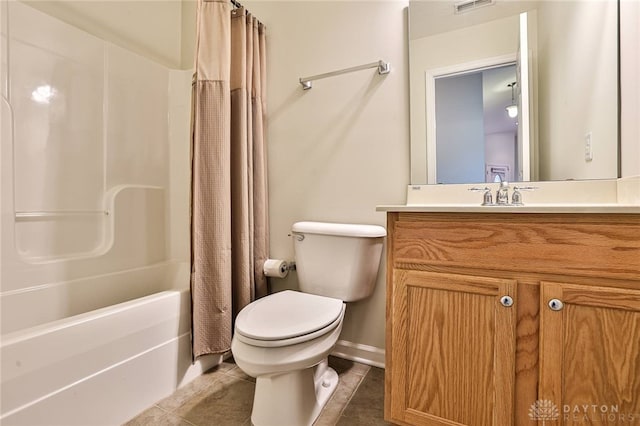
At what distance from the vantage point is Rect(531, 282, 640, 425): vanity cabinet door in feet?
2.38

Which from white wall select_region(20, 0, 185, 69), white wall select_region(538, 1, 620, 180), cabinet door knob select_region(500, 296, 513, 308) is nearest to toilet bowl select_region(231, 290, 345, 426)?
cabinet door knob select_region(500, 296, 513, 308)

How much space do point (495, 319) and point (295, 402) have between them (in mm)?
782

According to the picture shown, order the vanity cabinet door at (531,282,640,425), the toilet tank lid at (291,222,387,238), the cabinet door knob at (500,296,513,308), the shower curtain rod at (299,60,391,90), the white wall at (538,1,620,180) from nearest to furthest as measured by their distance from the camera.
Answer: the vanity cabinet door at (531,282,640,425), the cabinet door knob at (500,296,513,308), the white wall at (538,1,620,180), the toilet tank lid at (291,222,387,238), the shower curtain rod at (299,60,391,90)

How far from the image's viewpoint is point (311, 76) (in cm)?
168

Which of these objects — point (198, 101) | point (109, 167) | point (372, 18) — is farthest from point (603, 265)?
point (109, 167)

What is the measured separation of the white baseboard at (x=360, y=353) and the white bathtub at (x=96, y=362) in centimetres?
74

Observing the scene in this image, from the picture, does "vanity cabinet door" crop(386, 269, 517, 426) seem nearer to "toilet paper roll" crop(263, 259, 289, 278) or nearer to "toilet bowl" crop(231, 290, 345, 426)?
"toilet bowl" crop(231, 290, 345, 426)

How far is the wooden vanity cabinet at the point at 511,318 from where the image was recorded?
740mm

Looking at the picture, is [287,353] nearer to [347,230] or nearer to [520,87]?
[347,230]

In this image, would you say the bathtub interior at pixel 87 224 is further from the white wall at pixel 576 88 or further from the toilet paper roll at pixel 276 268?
the white wall at pixel 576 88

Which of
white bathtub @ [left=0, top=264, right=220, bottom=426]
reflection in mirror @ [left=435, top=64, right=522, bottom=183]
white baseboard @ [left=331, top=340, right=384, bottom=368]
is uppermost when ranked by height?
reflection in mirror @ [left=435, top=64, right=522, bottom=183]

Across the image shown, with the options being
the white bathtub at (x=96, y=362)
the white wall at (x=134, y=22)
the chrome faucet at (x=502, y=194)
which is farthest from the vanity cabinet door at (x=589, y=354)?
the white wall at (x=134, y=22)

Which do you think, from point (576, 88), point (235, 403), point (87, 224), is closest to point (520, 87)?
point (576, 88)

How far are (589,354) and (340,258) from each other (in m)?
0.90
